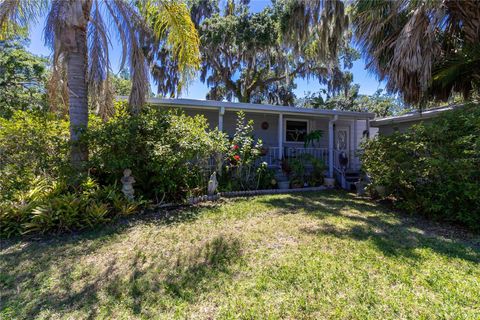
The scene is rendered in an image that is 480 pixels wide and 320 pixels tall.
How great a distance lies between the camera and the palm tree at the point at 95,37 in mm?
5632

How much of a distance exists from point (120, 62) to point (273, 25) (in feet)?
30.1

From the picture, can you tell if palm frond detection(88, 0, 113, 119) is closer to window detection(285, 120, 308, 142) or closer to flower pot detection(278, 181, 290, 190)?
flower pot detection(278, 181, 290, 190)

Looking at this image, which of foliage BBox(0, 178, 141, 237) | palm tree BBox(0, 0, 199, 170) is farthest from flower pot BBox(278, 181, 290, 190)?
foliage BBox(0, 178, 141, 237)

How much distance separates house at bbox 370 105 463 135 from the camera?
8594 millimetres

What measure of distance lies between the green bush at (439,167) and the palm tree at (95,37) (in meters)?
5.85

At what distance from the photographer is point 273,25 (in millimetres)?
12945

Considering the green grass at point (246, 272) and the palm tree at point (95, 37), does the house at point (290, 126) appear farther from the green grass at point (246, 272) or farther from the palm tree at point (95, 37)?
the green grass at point (246, 272)

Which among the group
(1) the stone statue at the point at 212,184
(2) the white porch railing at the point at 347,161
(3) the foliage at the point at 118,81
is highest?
(3) the foliage at the point at 118,81

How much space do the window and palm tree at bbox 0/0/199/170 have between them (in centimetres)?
604

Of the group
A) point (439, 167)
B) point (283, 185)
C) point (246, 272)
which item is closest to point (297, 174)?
point (283, 185)

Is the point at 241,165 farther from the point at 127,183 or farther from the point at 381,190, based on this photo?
the point at 381,190

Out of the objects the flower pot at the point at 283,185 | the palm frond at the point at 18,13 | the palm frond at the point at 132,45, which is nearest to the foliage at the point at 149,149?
the palm frond at the point at 132,45

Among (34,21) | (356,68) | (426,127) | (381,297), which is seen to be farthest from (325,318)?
(356,68)

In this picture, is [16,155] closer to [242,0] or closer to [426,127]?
[426,127]
